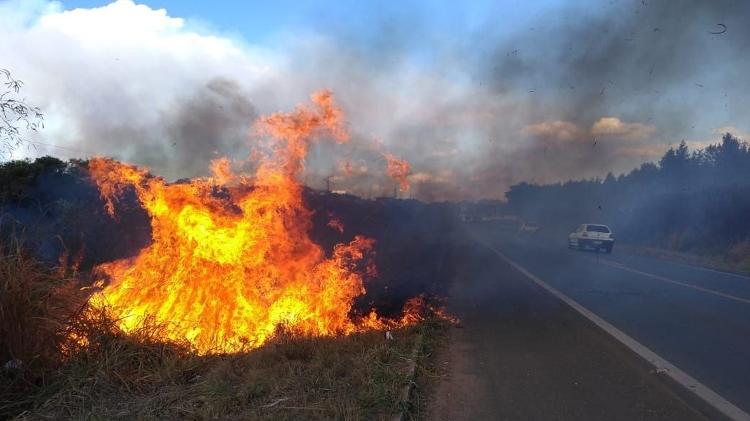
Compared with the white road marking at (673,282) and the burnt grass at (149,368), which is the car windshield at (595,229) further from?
the burnt grass at (149,368)

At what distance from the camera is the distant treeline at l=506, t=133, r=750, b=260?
26.0 metres

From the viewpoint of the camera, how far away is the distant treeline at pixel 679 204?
85.5ft

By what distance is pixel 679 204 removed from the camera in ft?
102

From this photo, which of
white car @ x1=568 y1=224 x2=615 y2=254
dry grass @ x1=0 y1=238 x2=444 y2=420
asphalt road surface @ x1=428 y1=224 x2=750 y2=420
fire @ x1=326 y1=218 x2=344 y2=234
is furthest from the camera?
white car @ x1=568 y1=224 x2=615 y2=254

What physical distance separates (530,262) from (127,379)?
16.7m

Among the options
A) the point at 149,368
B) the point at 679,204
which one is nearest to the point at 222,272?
the point at 149,368

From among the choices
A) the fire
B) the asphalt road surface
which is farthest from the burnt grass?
the fire

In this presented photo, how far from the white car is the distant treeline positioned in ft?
15.3

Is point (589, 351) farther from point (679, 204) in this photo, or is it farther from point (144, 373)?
point (679, 204)

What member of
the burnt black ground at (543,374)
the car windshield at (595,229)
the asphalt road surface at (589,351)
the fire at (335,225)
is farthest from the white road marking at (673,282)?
the fire at (335,225)

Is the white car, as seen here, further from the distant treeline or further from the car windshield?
the distant treeline

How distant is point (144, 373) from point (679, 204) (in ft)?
107

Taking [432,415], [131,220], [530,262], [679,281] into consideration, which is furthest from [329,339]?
[530,262]

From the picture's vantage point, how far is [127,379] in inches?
214
